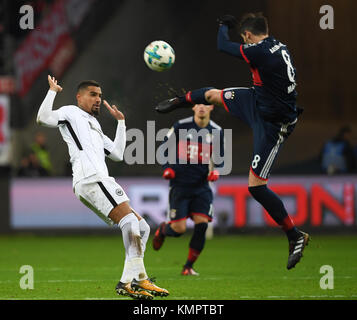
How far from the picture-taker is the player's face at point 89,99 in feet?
27.0

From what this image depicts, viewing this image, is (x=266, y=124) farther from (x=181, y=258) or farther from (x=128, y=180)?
(x=128, y=180)

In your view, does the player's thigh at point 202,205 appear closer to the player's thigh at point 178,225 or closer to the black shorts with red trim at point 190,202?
the black shorts with red trim at point 190,202

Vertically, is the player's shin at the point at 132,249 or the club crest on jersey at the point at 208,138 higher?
the club crest on jersey at the point at 208,138

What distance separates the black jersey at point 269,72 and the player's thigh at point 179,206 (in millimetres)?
3305

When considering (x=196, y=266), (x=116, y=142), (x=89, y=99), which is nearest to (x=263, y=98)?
(x=116, y=142)

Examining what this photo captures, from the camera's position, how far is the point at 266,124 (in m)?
8.31

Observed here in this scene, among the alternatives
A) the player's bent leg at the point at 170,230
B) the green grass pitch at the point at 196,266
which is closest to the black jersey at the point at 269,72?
the green grass pitch at the point at 196,266

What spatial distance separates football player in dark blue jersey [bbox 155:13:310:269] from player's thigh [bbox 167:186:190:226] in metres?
2.99

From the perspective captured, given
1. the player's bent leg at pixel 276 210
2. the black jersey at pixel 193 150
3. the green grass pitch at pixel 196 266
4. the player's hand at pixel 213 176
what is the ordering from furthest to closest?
the black jersey at pixel 193 150
the player's hand at pixel 213 176
the green grass pitch at pixel 196 266
the player's bent leg at pixel 276 210

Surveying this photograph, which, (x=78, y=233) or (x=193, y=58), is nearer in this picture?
(x=78, y=233)

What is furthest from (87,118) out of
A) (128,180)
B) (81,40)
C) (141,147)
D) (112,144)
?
(81,40)

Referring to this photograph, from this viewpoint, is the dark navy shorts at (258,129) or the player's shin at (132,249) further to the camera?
the dark navy shorts at (258,129)

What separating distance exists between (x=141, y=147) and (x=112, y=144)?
771 cm

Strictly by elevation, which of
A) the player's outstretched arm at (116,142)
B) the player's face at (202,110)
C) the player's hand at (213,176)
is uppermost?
the player's face at (202,110)
